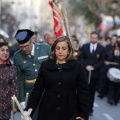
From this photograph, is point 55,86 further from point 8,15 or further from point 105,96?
point 8,15

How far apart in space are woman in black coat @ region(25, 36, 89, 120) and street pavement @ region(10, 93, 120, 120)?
213 inches

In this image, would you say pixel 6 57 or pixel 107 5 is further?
pixel 107 5

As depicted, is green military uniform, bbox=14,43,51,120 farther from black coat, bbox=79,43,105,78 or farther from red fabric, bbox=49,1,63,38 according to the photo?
black coat, bbox=79,43,105,78

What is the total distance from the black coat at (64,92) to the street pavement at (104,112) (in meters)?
5.40

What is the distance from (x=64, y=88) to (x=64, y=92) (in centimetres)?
5

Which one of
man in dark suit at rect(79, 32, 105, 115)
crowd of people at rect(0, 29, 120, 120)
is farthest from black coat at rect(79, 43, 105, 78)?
crowd of people at rect(0, 29, 120, 120)

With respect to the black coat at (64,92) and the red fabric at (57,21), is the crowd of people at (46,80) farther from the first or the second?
the red fabric at (57,21)

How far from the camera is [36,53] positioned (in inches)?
287

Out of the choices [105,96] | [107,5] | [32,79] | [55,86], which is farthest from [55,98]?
[107,5]

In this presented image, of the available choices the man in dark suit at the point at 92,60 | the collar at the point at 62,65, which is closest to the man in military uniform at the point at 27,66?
the collar at the point at 62,65

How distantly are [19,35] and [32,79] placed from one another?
0.68 metres

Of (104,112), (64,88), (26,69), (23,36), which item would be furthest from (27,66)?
(104,112)

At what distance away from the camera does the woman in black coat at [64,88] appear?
5.65 meters

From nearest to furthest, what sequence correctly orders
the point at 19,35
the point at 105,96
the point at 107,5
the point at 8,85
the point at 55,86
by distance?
the point at 55,86, the point at 8,85, the point at 19,35, the point at 105,96, the point at 107,5
